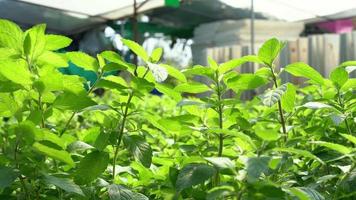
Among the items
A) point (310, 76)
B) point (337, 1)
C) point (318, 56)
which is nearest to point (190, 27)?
point (337, 1)

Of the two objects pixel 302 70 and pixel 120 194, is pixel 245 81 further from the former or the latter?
pixel 120 194

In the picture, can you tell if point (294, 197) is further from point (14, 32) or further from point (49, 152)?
point (14, 32)

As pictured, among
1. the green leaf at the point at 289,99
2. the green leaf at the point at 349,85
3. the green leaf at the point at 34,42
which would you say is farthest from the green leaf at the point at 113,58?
the green leaf at the point at 349,85

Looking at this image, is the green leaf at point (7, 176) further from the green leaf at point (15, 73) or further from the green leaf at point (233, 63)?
the green leaf at point (233, 63)

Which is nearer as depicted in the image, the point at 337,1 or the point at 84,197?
the point at 84,197

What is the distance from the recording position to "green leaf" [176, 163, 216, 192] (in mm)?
701

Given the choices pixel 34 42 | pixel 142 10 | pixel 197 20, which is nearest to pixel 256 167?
pixel 34 42

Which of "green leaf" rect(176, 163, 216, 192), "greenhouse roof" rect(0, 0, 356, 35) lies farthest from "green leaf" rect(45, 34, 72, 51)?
"greenhouse roof" rect(0, 0, 356, 35)

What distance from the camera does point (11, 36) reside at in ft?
2.81

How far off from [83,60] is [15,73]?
18cm

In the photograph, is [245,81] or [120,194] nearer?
[120,194]

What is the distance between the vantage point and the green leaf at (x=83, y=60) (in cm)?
91

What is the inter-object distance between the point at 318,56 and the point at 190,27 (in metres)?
6.98

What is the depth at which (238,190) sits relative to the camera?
0.67 m
